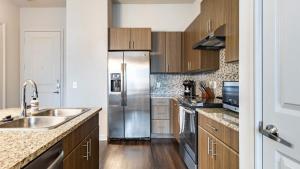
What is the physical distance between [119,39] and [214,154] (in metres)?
3.50

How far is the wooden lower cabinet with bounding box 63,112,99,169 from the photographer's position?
5.53 feet

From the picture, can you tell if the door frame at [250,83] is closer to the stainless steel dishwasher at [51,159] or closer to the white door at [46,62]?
the stainless steel dishwasher at [51,159]

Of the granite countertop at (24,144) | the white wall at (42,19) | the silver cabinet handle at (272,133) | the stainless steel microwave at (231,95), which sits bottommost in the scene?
the granite countertop at (24,144)

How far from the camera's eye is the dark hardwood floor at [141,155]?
146 inches

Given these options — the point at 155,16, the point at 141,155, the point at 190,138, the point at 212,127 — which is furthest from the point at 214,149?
the point at 155,16

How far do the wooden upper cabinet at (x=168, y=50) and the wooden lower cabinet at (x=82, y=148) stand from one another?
3060 millimetres

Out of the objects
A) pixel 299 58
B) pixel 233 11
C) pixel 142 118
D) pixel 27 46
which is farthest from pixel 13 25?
pixel 299 58

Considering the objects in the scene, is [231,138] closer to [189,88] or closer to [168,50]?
[189,88]

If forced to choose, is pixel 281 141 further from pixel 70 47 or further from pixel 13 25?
pixel 13 25

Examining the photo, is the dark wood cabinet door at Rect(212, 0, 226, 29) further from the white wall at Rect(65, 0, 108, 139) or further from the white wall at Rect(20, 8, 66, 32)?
the white wall at Rect(20, 8, 66, 32)

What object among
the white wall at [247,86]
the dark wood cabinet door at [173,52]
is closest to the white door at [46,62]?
the dark wood cabinet door at [173,52]

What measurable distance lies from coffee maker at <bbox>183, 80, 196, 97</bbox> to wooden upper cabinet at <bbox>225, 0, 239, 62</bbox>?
270cm

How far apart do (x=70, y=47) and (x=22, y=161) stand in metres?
4.57

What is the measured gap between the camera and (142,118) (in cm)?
530
